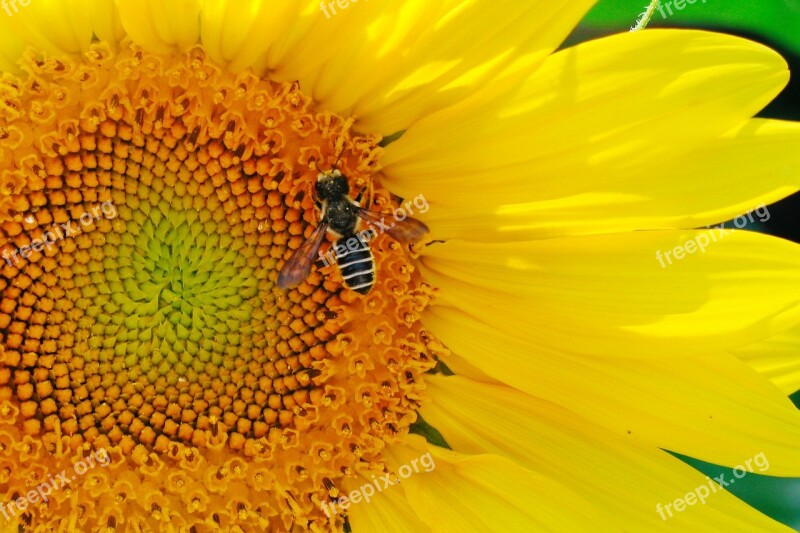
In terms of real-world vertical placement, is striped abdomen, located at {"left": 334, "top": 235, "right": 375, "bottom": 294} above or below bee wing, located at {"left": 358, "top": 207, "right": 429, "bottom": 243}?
below

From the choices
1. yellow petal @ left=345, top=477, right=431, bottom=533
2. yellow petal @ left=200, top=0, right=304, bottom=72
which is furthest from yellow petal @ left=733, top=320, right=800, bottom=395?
yellow petal @ left=200, top=0, right=304, bottom=72

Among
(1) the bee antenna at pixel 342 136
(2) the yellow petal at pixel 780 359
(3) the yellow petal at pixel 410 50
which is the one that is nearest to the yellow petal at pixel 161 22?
(3) the yellow petal at pixel 410 50

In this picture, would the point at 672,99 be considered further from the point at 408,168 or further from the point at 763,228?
the point at 763,228

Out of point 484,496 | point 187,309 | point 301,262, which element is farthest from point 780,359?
point 187,309

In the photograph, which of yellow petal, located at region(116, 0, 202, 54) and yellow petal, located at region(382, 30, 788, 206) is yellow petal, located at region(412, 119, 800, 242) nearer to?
yellow petal, located at region(382, 30, 788, 206)

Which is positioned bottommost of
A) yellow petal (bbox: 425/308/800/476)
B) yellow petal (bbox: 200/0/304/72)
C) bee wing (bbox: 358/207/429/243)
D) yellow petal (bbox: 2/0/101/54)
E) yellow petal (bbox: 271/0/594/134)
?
yellow petal (bbox: 425/308/800/476)

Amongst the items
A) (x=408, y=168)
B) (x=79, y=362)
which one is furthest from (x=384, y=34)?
(x=79, y=362)

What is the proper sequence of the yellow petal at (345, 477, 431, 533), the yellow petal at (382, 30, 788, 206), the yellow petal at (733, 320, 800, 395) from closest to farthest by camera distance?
the yellow petal at (382, 30, 788, 206) → the yellow petal at (733, 320, 800, 395) → the yellow petal at (345, 477, 431, 533)
